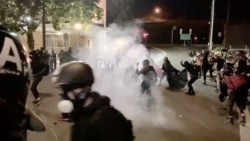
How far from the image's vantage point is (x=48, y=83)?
65.4 ft

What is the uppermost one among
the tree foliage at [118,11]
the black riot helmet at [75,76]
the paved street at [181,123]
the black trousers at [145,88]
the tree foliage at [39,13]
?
the tree foliage at [118,11]

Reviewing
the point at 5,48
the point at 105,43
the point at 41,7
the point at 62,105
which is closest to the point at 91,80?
the point at 62,105

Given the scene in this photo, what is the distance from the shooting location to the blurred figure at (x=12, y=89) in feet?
9.52

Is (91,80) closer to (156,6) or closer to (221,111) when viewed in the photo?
(221,111)

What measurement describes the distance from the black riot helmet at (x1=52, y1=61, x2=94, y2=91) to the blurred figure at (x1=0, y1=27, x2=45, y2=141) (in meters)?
0.32

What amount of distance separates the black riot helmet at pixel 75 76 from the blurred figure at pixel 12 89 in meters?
0.32

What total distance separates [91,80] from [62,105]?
29cm

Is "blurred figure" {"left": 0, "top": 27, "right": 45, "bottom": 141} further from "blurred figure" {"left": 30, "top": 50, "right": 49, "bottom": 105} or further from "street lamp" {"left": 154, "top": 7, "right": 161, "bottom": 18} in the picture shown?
"street lamp" {"left": 154, "top": 7, "right": 161, "bottom": 18}

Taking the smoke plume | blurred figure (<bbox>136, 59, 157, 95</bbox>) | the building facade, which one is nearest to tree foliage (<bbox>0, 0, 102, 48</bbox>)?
the smoke plume

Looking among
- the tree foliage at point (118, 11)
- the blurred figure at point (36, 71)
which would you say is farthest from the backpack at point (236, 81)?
the tree foliage at point (118, 11)

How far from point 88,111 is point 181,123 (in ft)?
29.8

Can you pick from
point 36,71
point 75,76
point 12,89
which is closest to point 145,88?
point 36,71

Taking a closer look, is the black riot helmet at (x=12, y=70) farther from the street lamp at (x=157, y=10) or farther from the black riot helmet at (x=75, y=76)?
the street lamp at (x=157, y=10)

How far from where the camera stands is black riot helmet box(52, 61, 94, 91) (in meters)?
3.22
